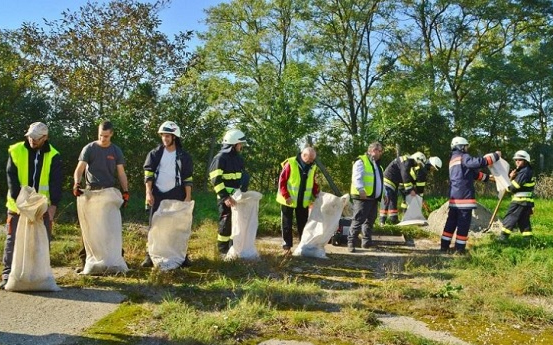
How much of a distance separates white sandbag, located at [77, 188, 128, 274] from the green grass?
16cm

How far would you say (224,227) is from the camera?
689 cm

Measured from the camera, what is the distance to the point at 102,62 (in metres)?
14.7

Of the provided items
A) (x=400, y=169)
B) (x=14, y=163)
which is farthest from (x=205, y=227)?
(x=400, y=169)

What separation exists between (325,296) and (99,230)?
2483 millimetres

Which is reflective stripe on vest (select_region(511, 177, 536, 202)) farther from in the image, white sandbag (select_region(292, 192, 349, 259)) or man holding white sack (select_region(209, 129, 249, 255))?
man holding white sack (select_region(209, 129, 249, 255))

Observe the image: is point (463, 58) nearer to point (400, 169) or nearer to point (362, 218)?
point (400, 169)

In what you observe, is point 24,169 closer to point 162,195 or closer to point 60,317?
point 162,195

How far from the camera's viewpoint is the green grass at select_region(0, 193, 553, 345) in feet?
13.4

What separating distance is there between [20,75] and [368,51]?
18.4m

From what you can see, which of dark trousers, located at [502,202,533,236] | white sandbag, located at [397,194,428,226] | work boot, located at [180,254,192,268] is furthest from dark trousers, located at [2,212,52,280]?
dark trousers, located at [502,202,533,236]

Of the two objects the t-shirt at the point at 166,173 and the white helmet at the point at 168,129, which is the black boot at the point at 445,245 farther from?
the white helmet at the point at 168,129

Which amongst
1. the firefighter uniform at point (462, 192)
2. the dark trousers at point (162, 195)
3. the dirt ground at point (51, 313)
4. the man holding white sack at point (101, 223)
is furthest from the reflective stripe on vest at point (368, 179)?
the dirt ground at point (51, 313)

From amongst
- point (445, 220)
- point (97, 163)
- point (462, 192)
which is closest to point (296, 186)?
point (462, 192)

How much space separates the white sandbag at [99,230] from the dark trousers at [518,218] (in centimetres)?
660
